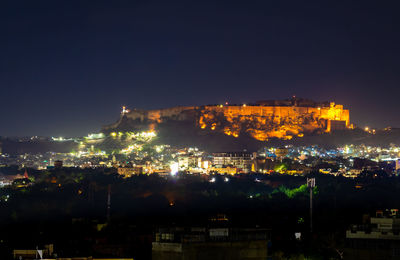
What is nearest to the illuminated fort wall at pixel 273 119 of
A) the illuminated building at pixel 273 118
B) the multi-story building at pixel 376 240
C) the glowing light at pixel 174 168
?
the illuminated building at pixel 273 118

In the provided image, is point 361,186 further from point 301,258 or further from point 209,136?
point 209,136

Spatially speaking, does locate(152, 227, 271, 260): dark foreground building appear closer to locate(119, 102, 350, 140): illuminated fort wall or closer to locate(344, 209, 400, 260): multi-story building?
locate(344, 209, 400, 260): multi-story building

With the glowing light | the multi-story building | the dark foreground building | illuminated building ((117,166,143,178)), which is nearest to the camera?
the dark foreground building

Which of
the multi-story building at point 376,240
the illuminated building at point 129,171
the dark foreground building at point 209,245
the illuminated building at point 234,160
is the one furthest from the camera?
the illuminated building at point 234,160

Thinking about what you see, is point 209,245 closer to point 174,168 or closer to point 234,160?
point 174,168

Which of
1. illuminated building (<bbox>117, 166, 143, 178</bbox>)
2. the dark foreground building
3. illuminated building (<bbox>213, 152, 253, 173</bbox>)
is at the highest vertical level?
illuminated building (<bbox>213, 152, 253, 173</bbox>)

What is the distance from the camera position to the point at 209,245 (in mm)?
24000

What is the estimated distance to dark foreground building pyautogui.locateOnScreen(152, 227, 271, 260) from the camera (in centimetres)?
2366

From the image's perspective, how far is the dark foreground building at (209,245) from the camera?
23656 mm

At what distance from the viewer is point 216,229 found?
24.9m

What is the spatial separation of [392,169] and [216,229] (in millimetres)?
85195

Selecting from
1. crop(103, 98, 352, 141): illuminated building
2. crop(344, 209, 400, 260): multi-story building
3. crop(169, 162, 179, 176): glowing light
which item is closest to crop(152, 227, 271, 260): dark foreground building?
crop(344, 209, 400, 260): multi-story building

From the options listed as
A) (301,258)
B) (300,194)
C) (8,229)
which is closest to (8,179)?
(300,194)

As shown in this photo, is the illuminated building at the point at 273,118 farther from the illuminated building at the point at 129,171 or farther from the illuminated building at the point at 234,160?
the illuminated building at the point at 129,171
